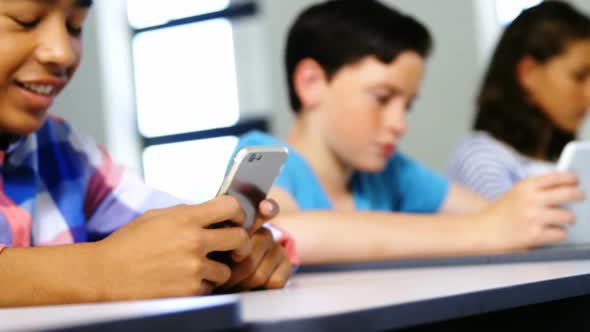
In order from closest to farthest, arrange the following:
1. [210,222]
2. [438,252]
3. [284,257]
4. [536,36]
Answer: [210,222] < [284,257] < [438,252] < [536,36]

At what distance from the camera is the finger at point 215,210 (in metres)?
0.61

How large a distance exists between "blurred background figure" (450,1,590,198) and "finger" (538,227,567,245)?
0.68 meters

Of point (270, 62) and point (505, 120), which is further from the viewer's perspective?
point (270, 62)

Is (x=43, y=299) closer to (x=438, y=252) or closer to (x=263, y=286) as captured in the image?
(x=263, y=286)

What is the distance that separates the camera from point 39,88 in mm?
769

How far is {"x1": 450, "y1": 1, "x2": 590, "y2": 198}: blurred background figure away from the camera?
1.73 meters

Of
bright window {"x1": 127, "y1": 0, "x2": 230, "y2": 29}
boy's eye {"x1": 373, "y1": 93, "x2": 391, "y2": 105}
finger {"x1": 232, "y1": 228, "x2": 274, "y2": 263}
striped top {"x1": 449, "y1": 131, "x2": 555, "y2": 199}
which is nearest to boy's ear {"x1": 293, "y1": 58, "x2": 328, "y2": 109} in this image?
boy's eye {"x1": 373, "y1": 93, "x2": 391, "y2": 105}

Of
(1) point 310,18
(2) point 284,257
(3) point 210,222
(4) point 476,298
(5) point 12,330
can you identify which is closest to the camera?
(5) point 12,330

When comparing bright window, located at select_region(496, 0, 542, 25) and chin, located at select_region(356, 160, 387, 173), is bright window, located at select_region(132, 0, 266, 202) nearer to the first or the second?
bright window, located at select_region(496, 0, 542, 25)

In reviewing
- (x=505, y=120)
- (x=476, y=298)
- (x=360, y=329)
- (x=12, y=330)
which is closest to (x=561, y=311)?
(x=476, y=298)

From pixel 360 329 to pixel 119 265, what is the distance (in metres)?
0.23

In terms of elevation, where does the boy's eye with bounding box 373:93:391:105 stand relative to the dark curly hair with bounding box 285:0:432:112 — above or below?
below

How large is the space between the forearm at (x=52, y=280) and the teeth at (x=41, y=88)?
0.26 m

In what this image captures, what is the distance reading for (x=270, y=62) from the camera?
3084 millimetres
